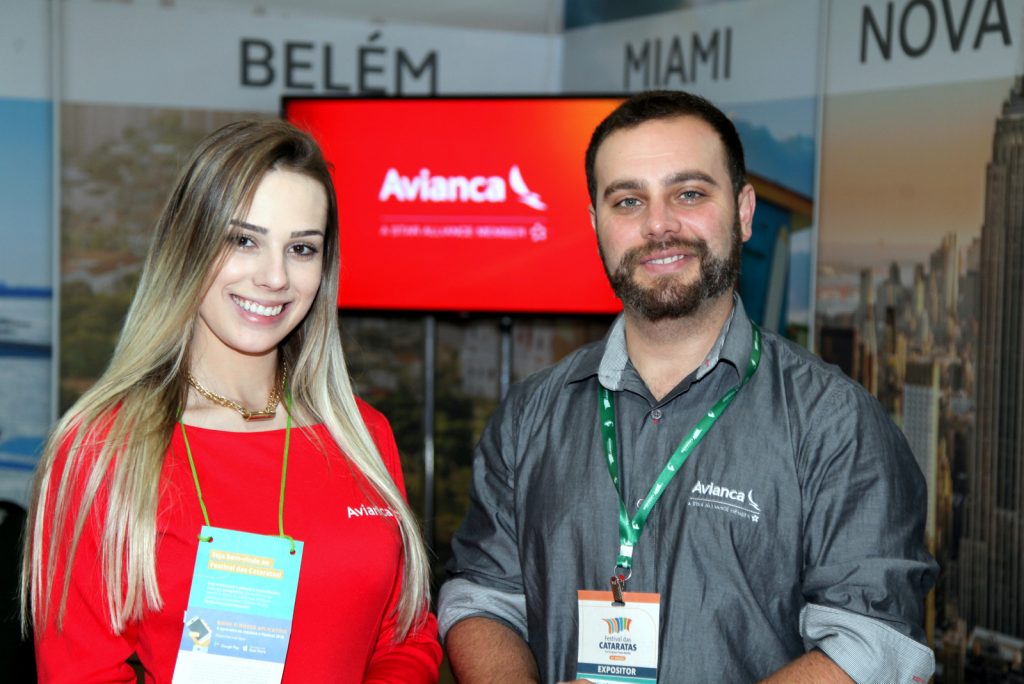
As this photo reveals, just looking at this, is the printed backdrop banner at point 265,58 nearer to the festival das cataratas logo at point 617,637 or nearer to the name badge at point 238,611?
the name badge at point 238,611

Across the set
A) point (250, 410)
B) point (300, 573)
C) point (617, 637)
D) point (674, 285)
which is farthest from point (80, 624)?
point (674, 285)

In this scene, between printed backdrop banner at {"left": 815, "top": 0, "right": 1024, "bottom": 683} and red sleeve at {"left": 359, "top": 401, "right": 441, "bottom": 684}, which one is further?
printed backdrop banner at {"left": 815, "top": 0, "right": 1024, "bottom": 683}

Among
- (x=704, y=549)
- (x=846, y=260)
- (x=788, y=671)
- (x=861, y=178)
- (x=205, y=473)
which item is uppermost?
(x=861, y=178)

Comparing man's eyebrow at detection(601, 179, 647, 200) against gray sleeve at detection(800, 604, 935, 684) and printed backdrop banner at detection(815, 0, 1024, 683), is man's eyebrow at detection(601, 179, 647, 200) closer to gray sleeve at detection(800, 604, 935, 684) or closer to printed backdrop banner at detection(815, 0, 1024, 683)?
gray sleeve at detection(800, 604, 935, 684)

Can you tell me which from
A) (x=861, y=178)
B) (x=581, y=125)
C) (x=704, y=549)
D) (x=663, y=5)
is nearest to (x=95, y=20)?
(x=581, y=125)

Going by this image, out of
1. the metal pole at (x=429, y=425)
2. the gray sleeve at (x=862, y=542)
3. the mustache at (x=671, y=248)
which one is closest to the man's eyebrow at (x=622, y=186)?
the mustache at (x=671, y=248)

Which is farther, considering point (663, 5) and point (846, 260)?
point (663, 5)

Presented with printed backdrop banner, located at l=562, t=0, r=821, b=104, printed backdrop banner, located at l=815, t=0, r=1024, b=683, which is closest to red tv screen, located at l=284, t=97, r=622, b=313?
printed backdrop banner, located at l=562, t=0, r=821, b=104

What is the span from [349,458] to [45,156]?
343cm

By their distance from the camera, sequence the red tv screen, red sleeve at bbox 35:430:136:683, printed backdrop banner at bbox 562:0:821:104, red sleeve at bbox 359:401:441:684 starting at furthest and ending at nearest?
the red tv screen → printed backdrop banner at bbox 562:0:821:104 → red sleeve at bbox 359:401:441:684 → red sleeve at bbox 35:430:136:683

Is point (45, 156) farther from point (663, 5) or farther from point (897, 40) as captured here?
point (897, 40)

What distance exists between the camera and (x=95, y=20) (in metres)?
4.50

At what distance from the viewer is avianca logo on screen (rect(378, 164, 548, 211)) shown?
4.20m

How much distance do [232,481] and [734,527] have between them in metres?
0.82
